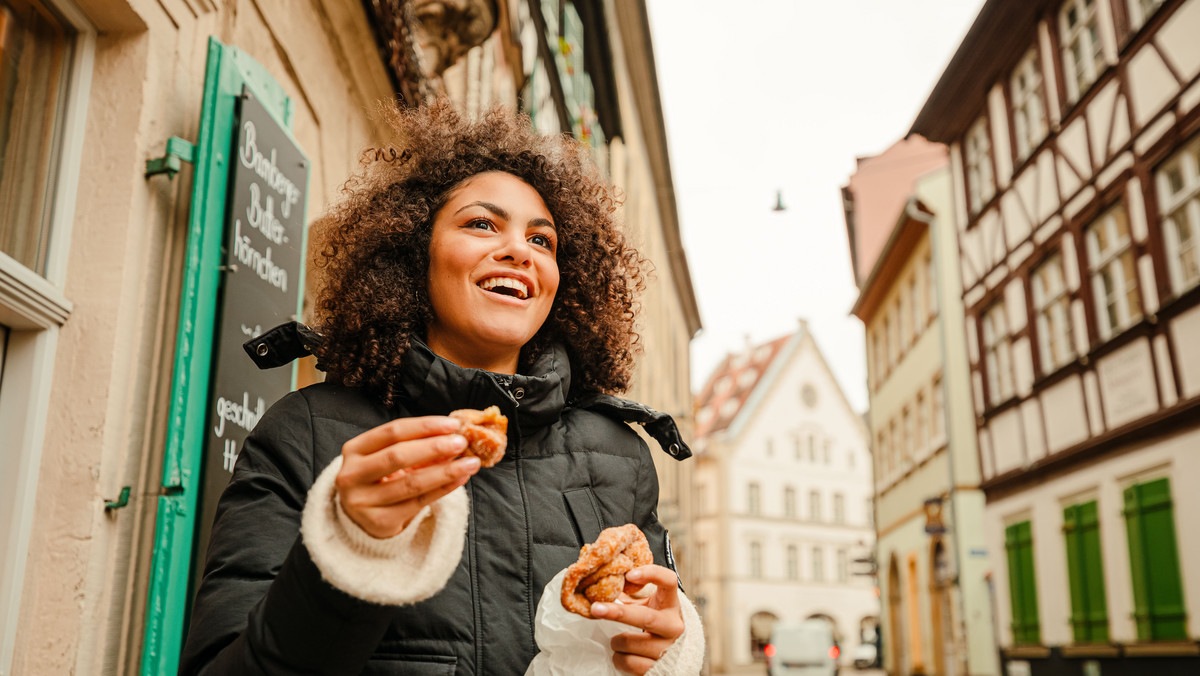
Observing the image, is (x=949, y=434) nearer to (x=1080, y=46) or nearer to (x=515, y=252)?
(x=1080, y=46)

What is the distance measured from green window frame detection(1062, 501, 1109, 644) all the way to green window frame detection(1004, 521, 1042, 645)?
1.17 m

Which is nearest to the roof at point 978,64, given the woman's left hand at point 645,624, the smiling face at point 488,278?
the smiling face at point 488,278

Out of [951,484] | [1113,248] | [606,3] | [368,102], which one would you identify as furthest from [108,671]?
[951,484]

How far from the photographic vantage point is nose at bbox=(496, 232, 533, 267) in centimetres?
187

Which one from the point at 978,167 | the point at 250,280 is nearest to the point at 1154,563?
the point at 978,167

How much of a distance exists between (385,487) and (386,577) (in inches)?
4.8

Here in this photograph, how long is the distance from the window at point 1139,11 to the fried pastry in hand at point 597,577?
35.5ft

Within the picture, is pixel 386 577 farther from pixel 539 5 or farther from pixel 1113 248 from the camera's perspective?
pixel 1113 248

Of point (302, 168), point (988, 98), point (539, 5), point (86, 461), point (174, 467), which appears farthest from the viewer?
point (988, 98)

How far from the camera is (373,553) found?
4.03ft

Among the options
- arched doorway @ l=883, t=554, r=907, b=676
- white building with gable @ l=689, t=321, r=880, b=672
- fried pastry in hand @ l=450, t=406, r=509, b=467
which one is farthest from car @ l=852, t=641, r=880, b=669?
fried pastry in hand @ l=450, t=406, r=509, b=467

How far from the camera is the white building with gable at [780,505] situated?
4325cm

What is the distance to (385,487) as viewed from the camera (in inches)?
46.5

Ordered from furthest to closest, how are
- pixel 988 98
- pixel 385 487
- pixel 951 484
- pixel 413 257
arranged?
pixel 951 484 → pixel 988 98 → pixel 413 257 → pixel 385 487
